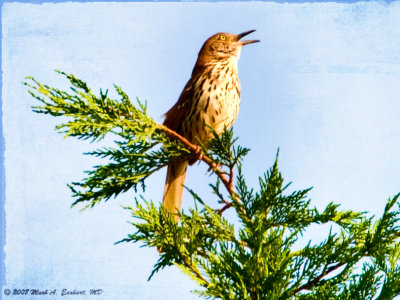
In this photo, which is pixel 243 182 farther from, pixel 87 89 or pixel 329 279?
pixel 87 89

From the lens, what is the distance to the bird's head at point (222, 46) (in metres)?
Answer: 4.23

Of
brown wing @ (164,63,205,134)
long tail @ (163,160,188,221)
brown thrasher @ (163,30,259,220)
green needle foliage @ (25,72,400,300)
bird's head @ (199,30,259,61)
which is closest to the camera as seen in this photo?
green needle foliage @ (25,72,400,300)

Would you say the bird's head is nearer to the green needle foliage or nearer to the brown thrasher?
the brown thrasher

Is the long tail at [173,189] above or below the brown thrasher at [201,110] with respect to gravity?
below

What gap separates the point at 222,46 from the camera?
14.2 ft

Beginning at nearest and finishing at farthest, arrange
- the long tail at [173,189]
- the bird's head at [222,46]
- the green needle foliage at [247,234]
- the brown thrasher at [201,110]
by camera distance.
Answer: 1. the green needle foliage at [247,234]
2. the long tail at [173,189]
3. the brown thrasher at [201,110]
4. the bird's head at [222,46]

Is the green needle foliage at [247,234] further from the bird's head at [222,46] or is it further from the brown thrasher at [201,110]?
the bird's head at [222,46]

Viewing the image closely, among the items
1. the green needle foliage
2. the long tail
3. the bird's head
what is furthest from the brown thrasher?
the green needle foliage

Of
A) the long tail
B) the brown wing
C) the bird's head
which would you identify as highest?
the bird's head

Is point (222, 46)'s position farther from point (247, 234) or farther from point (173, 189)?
point (247, 234)

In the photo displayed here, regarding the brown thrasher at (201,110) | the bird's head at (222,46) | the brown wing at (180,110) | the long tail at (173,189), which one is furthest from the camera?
the bird's head at (222,46)

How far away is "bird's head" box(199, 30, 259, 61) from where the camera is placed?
423 cm

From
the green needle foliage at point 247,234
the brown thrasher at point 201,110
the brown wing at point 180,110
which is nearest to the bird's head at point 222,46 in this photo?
the brown thrasher at point 201,110

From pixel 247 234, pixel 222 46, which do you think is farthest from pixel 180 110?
pixel 247 234
